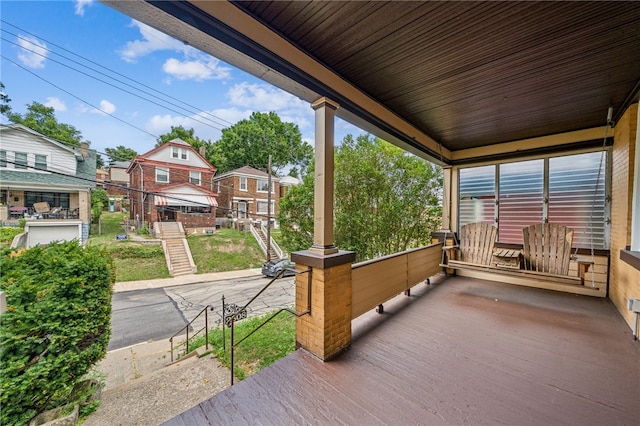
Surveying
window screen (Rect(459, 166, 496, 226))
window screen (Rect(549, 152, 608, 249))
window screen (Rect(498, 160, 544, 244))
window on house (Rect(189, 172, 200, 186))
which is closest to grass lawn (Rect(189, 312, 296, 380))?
window screen (Rect(459, 166, 496, 226))

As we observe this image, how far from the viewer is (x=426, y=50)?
2.06 meters

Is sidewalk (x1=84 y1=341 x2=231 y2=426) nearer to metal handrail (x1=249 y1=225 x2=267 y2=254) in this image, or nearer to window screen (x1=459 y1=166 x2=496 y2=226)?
window screen (x1=459 y1=166 x2=496 y2=226)

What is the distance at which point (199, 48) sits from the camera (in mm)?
1684

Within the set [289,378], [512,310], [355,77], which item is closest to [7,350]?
[289,378]

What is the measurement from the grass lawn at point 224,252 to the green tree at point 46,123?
788cm

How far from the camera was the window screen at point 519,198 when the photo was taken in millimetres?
4379

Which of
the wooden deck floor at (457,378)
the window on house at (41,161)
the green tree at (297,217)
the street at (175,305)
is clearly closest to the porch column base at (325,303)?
the wooden deck floor at (457,378)

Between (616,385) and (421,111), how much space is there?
3195 mm

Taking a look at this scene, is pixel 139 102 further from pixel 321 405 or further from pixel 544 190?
pixel 544 190

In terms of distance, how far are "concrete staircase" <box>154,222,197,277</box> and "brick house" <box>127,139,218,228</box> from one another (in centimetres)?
89

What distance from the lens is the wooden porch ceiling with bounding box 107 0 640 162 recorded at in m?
1.60

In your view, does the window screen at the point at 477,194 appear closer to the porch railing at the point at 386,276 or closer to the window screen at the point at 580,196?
the window screen at the point at 580,196

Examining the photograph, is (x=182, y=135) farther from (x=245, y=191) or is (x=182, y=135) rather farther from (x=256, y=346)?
(x=256, y=346)

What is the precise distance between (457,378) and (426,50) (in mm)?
2721
